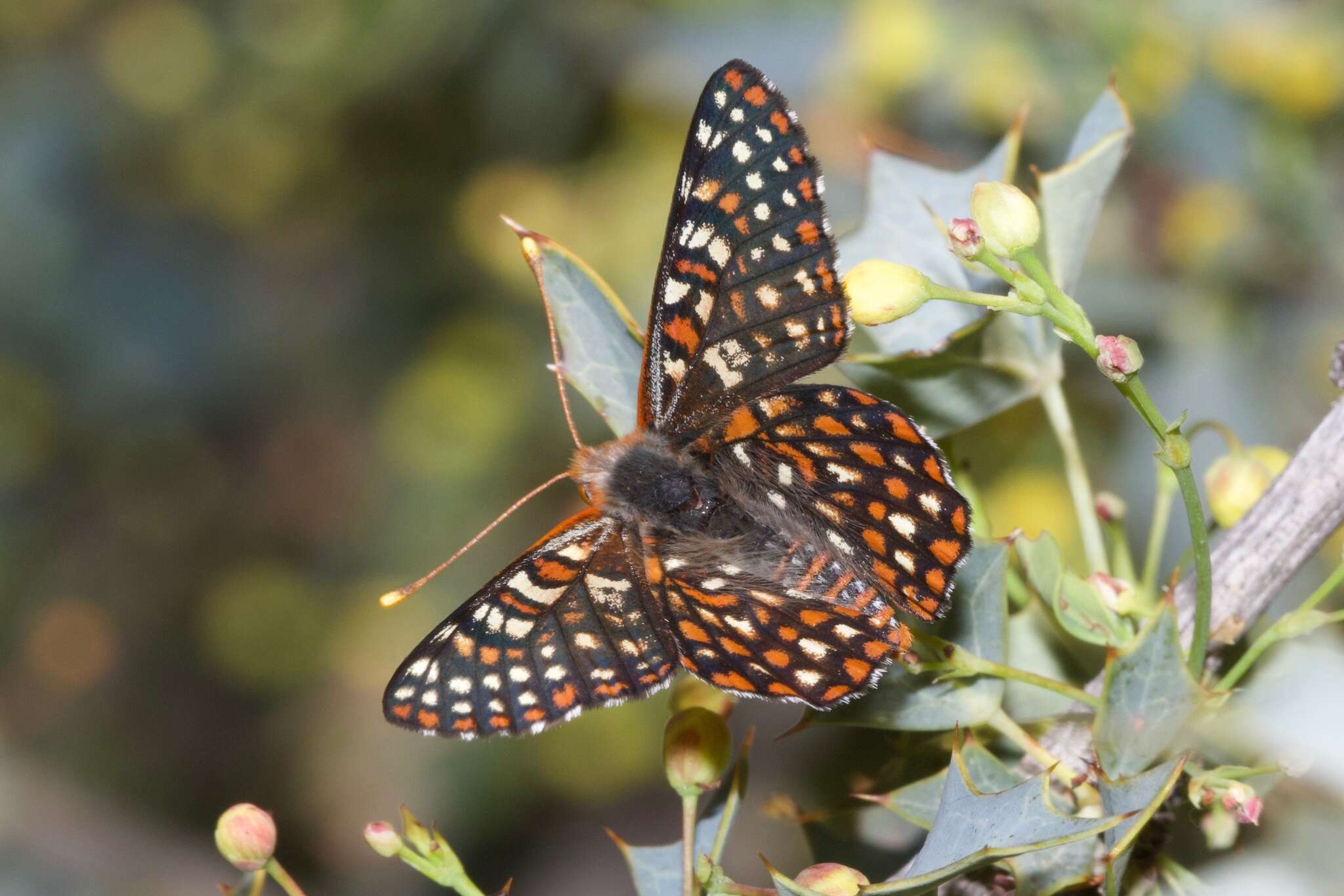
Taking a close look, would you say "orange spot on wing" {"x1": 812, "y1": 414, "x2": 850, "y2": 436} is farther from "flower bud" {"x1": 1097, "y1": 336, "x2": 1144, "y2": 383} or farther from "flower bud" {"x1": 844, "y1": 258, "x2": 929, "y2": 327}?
"flower bud" {"x1": 1097, "y1": 336, "x2": 1144, "y2": 383}

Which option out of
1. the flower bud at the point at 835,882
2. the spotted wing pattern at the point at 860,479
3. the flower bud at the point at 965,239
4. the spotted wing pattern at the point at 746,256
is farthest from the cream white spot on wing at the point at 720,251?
the flower bud at the point at 835,882

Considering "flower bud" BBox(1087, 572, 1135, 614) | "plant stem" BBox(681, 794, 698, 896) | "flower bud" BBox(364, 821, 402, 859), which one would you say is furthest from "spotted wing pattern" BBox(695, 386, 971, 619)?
"flower bud" BBox(364, 821, 402, 859)

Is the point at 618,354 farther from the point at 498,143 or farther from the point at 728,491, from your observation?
the point at 498,143

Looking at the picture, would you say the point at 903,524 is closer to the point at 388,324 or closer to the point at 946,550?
the point at 946,550

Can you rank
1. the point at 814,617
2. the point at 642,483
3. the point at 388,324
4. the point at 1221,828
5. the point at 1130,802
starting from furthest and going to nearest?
the point at 388,324, the point at 642,483, the point at 814,617, the point at 1221,828, the point at 1130,802

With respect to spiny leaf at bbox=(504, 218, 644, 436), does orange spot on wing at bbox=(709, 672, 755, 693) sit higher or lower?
lower

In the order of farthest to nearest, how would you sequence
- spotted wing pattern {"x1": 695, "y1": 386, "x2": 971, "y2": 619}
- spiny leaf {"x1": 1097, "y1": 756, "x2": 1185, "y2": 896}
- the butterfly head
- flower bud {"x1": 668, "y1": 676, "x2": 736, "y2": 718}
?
1. the butterfly head
2. flower bud {"x1": 668, "y1": 676, "x2": 736, "y2": 718}
3. spotted wing pattern {"x1": 695, "y1": 386, "x2": 971, "y2": 619}
4. spiny leaf {"x1": 1097, "y1": 756, "x2": 1185, "y2": 896}

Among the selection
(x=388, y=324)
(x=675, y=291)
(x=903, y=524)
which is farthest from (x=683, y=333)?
(x=388, y=324)
